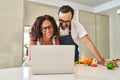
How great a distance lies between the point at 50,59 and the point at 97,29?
3.27m

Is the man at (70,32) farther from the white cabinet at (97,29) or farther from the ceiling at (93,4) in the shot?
the ceiling at (93,4)

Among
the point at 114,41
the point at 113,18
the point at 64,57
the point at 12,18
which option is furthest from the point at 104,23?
the point at 64,57

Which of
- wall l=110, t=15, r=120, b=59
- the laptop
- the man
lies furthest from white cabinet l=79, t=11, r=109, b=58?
the laptop

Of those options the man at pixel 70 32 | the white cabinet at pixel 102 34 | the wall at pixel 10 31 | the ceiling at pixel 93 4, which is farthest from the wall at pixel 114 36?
the wall at pixel 10 31

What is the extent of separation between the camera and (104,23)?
4039mm

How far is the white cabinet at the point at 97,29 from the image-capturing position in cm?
372

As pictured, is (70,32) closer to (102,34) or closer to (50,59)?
(50,59)

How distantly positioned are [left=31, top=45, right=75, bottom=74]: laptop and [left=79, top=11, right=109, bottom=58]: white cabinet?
111 inches

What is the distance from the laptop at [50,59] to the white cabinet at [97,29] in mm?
2825

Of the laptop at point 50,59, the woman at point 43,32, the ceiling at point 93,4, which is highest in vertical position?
the ceiling at point 93,4

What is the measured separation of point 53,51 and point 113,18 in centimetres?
361

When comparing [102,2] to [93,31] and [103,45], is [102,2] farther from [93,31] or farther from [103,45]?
[103,45]

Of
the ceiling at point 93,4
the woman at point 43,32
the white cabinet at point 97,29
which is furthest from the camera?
the ceiling at point 93,4

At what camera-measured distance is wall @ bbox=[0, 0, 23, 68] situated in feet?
4.73
